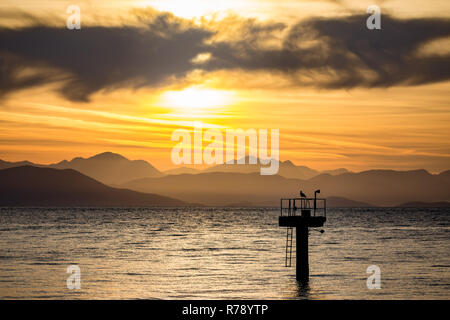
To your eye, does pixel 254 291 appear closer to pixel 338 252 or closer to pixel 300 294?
pixel 300 294

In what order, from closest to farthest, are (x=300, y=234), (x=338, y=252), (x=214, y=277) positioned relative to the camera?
(x=300, y=234)
(x=214, y=277)
(x=338, y=252)

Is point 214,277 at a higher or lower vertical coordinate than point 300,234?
lower

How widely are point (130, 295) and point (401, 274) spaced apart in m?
21.6

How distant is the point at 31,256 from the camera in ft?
175

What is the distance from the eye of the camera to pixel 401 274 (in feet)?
141

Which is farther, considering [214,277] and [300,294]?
[214,277]

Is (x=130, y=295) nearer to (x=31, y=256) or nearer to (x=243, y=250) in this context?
(x=31, y=256)

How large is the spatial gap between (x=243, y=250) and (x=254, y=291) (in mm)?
29463

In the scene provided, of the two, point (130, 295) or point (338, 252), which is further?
point (338, 252)
